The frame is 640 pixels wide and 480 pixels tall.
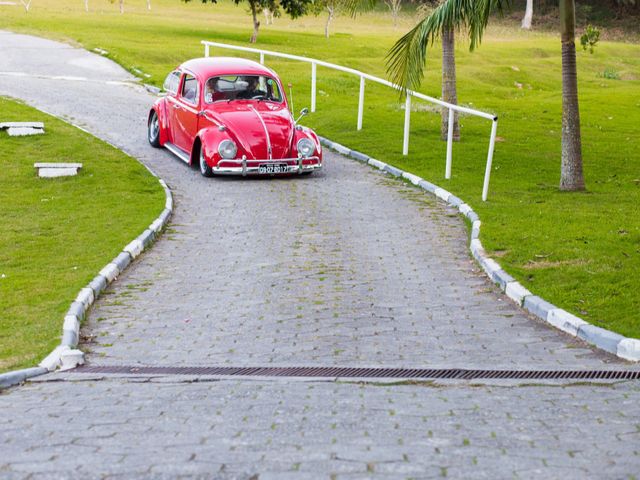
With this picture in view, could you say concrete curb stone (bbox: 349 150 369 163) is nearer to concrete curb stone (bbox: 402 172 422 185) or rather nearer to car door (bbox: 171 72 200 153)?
concrete curb stone (bbox: 402 172 422 185)

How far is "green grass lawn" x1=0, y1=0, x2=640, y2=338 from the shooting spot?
35.2 feet

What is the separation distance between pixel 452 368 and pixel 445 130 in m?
13.5

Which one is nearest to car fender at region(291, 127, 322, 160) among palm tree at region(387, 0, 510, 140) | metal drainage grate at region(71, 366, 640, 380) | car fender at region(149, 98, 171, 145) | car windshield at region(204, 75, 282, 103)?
car windshield at region(204, 75, 282, 103)

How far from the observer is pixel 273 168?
1680 cm

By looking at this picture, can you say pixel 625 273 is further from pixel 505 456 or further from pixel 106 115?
pixel 106 115

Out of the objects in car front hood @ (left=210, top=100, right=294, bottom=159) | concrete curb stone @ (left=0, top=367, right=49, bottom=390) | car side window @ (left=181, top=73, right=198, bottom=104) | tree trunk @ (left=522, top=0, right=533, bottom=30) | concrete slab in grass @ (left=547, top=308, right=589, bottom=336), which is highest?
car side window @ (left=181, top=73, right=198, bottom=104)

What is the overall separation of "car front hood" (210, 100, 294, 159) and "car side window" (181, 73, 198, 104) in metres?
0.66

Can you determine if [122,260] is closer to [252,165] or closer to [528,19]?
[252,165]

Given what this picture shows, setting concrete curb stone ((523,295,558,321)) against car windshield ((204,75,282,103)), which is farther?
car windshield ((204,75,282,103))

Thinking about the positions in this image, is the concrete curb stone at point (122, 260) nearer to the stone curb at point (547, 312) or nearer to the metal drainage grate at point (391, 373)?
the metal drainage grate at point (391, 373)

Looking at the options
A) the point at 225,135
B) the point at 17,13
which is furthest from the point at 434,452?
the point at 17,13

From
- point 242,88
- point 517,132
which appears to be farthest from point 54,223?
point 517,132

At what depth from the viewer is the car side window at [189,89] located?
17766mm

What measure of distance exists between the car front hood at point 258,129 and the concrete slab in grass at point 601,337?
29.1 ft
